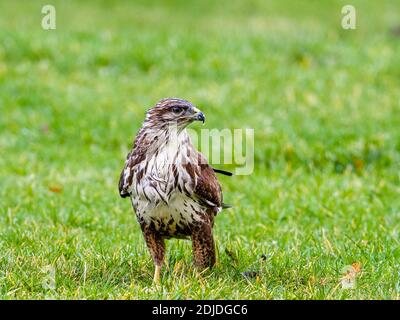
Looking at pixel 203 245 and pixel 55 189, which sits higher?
pixel 203 245

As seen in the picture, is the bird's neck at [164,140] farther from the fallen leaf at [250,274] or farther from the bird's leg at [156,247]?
the fallen leaf at [250,274]

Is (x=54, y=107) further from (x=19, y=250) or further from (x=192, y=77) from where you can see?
(x=19, y=250)

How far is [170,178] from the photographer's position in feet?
15.7

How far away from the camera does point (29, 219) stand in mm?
7105

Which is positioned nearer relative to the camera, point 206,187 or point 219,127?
point 206,187

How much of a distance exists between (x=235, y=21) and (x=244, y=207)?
10.8m

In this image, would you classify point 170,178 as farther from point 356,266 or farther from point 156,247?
point 356,266

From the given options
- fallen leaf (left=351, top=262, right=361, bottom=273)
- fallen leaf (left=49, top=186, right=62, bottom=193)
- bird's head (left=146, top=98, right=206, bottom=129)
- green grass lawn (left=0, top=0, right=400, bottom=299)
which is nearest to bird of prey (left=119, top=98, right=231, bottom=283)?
bird's head (left=146, top=98, right=206, bottom=129)

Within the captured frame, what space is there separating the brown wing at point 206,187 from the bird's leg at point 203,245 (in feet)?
0.42

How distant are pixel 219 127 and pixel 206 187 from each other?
19.6ft

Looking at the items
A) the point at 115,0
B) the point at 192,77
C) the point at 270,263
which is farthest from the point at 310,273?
the point at 115,0

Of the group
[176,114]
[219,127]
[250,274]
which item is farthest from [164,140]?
[219,127]

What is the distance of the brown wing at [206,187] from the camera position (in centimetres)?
491

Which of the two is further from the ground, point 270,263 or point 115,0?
point 115,0
